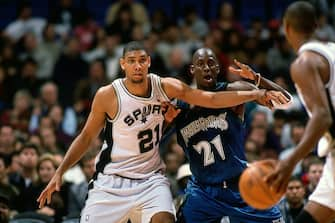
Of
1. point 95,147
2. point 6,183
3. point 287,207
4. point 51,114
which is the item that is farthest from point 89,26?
point 287,207

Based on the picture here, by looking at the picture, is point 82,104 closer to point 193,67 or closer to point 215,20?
point 215,20

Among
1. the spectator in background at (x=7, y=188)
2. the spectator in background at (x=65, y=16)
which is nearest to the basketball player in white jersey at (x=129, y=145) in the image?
the spectator in background at (x=7, y=188)

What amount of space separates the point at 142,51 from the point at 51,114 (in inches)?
233

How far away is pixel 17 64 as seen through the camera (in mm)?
14469

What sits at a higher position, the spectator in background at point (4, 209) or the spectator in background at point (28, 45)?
the spectator in background at point (28, 45)

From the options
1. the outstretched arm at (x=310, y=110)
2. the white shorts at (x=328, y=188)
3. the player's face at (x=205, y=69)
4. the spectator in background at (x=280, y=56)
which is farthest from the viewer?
the spectator in background at (x=280, y=56)

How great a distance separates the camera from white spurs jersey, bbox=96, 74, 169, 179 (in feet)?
23.9

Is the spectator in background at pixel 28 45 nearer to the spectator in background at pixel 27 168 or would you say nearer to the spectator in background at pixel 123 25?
the spectator in background at pixel 123 25

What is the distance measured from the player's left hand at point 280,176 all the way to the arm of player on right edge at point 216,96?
1.51m

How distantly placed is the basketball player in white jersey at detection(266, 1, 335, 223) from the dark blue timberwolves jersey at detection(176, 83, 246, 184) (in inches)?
59.2

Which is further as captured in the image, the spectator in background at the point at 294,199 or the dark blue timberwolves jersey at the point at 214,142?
the spectator in background at the point at 294,199

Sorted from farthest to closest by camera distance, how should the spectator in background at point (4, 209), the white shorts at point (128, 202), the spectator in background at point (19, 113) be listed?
the spectator in background at point (19, 113), the spectator in background at point (4, 209), the white shorts at point (128, 202)

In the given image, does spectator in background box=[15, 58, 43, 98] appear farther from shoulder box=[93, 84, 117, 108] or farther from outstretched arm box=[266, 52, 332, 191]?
outstretched arm box=[266, 52, 332, 191]

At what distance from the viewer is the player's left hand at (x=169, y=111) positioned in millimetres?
7377
